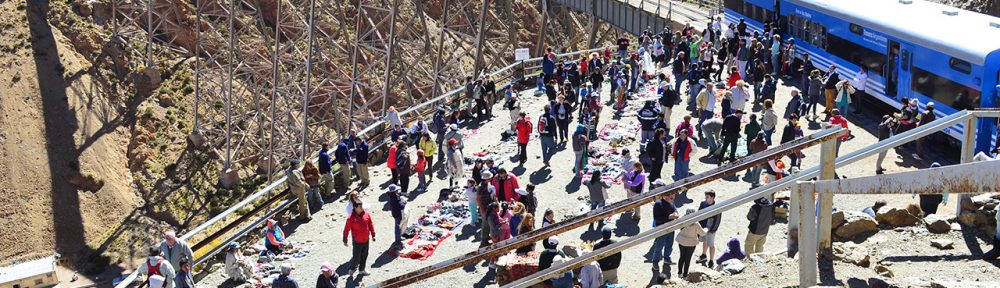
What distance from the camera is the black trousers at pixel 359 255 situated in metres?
14.1

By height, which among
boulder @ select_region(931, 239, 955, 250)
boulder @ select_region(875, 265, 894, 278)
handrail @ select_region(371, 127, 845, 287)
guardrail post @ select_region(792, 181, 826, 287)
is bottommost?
boulder @ select_region(931, 239, 955, 250)

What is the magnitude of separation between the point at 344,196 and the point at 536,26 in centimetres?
4081

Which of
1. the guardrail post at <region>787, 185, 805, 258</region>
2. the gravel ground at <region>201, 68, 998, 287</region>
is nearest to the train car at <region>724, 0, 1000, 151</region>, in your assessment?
the gravel ground at <region>201, 68, 998, 287</region>

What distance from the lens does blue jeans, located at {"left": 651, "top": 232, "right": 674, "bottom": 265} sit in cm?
1283

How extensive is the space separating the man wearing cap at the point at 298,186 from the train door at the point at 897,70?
33.6 ft

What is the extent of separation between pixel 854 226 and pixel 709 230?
A: 288cm

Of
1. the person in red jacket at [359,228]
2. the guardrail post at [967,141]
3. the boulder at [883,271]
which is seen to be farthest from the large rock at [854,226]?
the person in red jacket at [359,228]

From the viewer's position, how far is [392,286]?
692cm

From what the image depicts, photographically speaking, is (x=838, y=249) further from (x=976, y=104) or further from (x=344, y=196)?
(x=344, y=196)

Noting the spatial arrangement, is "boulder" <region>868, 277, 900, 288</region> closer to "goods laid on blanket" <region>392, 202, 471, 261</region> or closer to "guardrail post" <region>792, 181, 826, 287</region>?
"guardrail post" <region>792, 181, 826, 287</region>

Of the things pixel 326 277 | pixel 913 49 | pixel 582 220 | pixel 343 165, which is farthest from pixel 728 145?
pixel 582 220

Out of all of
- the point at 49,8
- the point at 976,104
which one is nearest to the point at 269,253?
the point at 976,104

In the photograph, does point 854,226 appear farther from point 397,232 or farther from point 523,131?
point 523,131

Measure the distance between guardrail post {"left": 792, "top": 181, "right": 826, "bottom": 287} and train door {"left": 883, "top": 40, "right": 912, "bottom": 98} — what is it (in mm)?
12003
